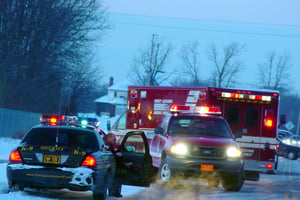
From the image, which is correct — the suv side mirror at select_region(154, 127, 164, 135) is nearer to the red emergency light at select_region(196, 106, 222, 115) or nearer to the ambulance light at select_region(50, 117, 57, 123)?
the red emergency light at select_region(196, 106, 222, 115)

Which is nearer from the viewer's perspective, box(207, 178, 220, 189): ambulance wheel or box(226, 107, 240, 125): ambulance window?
box(207, 178, 220, 189): ambulance wheel

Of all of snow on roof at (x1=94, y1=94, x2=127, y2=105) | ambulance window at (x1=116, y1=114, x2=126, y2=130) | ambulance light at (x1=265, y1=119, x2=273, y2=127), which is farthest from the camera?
snow on roof at (x1=94, y1=94, x2=127, y2=105)

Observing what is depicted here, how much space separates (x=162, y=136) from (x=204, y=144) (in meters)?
1.85

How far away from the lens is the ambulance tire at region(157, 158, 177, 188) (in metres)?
16.9

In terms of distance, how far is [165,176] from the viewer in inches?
669

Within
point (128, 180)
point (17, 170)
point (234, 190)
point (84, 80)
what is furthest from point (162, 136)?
point (84, 80)

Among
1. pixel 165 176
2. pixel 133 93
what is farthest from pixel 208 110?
pixel 133 93

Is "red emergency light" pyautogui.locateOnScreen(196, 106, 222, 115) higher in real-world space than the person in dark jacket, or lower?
higher

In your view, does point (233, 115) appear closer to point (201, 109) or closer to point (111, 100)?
point (201, 109)

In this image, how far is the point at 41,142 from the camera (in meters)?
12.4

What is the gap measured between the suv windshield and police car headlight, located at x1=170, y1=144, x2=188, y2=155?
13.8 ft

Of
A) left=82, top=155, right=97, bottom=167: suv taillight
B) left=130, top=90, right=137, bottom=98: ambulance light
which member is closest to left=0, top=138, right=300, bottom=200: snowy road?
left=82, top=155, right=97, bottom=167: suv taillight

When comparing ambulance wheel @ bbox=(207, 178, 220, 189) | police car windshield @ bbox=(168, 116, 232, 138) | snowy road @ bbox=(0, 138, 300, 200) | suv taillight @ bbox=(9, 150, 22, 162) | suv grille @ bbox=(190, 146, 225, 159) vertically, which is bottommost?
snowy road @ bbox=(0, 138, 300, 200)

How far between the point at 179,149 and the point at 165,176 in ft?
3.03
